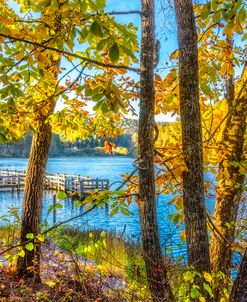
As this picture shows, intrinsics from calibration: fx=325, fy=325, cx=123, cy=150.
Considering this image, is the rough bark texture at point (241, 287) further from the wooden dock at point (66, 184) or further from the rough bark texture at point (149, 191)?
the wooden dock at point (66, 184)

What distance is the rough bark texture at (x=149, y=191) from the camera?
2559mm

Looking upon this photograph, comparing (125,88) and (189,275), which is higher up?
(125,88)

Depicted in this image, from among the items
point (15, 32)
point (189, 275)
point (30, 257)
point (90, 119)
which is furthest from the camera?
point (30, 257)

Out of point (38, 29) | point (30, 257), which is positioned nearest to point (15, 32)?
point (38, 29)

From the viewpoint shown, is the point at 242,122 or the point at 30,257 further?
the point at 30,257

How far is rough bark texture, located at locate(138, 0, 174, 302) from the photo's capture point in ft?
8.39

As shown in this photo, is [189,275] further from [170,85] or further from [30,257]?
[30,257]

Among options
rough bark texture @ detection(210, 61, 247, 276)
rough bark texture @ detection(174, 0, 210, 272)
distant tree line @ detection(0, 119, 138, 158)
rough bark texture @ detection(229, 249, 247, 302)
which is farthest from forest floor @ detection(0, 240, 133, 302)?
distant tree line @ detection(0, 119, 138, 158)

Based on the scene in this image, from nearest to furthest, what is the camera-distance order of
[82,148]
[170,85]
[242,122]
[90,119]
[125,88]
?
[170,85], [125,88], [242,122], [90,119], [82,148]

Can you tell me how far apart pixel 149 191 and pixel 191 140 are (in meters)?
0.52

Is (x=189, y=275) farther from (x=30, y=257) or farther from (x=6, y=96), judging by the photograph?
(x=30, y=257)

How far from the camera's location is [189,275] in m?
2.24

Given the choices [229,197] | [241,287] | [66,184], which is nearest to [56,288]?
[229,197]

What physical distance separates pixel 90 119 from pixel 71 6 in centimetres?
268
